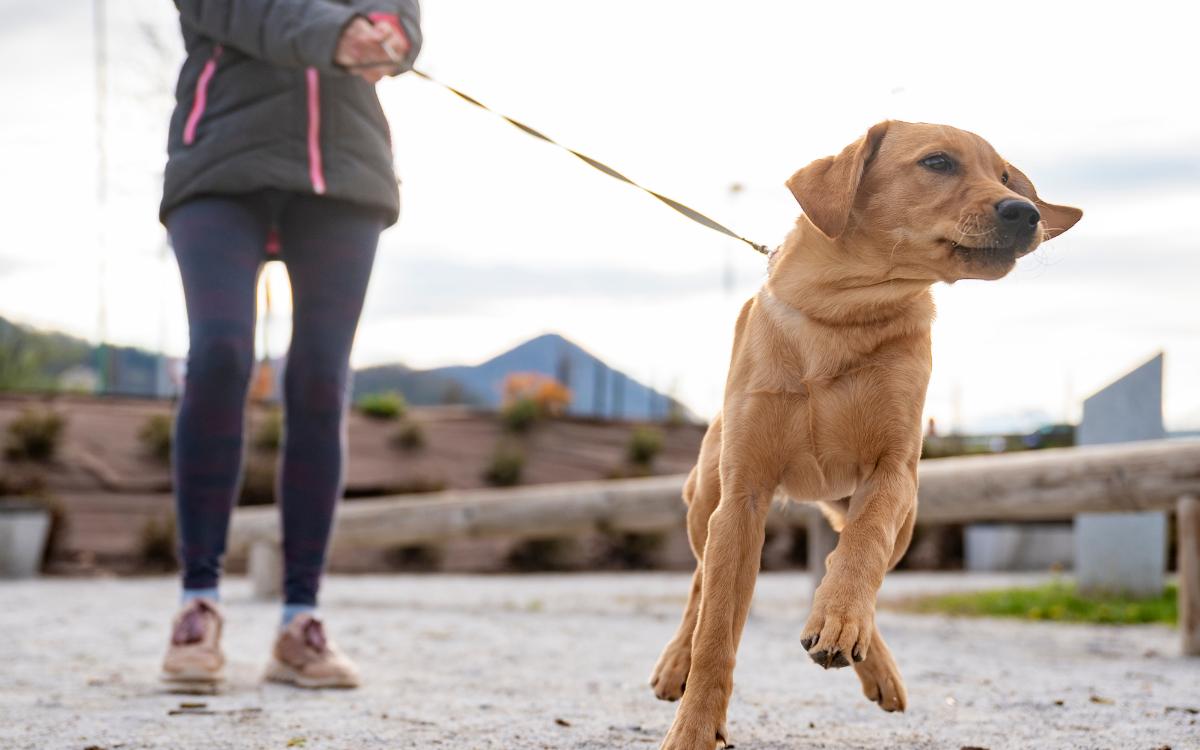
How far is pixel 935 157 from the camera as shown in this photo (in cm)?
195

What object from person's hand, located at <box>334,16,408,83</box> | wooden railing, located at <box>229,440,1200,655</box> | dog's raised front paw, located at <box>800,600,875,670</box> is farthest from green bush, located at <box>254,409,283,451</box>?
dog's raised front paw, located at <box>800,600,875,670</box>

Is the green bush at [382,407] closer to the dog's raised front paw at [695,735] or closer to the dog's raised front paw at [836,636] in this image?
the dog's raised front paw at [695,735]

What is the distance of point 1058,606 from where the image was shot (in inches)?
246

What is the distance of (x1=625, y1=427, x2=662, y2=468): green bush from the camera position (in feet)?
41.9

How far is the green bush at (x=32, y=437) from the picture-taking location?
9.91 meters

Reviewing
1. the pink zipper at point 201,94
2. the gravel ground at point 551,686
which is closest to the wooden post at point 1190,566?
the gravel ground at point 551,686

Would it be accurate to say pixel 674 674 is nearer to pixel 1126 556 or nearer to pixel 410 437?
pixel 1126 556

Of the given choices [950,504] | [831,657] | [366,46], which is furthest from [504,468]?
[831,657]

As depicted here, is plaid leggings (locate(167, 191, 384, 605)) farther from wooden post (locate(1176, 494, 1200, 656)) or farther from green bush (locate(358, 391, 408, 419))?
green bush (locate(358, 391, 408, 419))

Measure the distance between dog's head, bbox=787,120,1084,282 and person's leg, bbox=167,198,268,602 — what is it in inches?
66.0

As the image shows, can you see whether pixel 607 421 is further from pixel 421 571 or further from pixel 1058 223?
pixel 1058 223

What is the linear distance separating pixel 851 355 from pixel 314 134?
1.77m

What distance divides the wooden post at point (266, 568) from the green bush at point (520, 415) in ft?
20.4

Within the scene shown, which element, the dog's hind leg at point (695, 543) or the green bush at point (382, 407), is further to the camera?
the green bush at point (382, 407)
